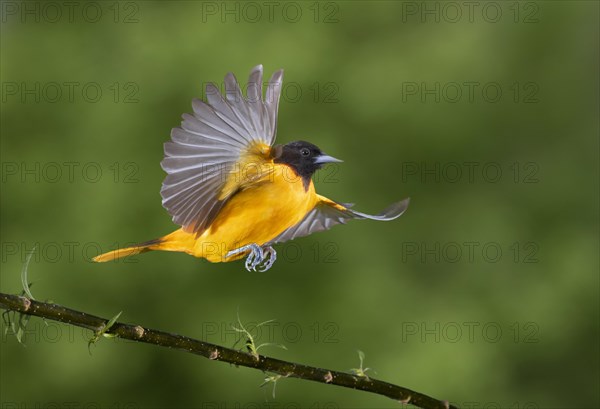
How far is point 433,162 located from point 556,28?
2019 millimetres

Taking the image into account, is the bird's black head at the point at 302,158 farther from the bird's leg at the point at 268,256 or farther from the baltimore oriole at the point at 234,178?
the bird's leg at the point at 268,256

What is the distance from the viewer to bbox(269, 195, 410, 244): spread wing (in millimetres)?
1200

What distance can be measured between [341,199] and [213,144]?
Answer: 4.78 m

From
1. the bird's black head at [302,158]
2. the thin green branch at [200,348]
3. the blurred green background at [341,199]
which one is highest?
the blurred green background at [341,199]

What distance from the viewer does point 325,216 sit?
126 centimetres

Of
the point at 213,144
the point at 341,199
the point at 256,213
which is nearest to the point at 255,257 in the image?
the point at 256,213

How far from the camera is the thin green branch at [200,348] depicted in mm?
1035

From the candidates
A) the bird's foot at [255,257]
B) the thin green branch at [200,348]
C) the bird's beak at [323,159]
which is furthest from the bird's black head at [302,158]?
the thin green branch at [200,348]

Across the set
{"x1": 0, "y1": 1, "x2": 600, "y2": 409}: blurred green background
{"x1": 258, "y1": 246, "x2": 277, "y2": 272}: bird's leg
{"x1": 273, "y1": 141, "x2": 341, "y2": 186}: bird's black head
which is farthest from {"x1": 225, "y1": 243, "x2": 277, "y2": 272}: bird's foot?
{"x1": 0, "y1": 1, "x2": 600, "y2": 409}: blurred green background

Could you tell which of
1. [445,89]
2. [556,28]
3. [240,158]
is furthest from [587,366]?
[240,158]

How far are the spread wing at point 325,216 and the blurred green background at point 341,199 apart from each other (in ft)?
11.8

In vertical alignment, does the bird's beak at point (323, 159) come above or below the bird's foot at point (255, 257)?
above

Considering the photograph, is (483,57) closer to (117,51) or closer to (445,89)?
(445,89)

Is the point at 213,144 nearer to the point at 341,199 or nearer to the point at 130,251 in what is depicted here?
the point at 130,251
